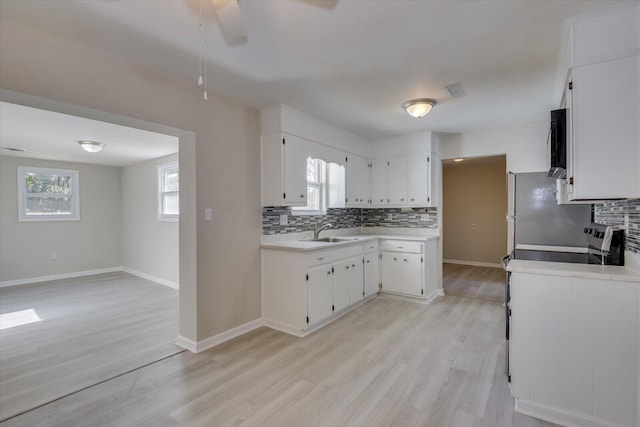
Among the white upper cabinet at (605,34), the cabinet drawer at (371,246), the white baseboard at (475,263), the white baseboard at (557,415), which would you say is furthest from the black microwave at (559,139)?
the white baseboard at (475,263)

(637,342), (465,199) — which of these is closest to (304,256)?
(637,342)

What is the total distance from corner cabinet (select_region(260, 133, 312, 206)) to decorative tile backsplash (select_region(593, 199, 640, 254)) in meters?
2.63

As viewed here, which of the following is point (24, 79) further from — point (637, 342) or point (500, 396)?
point (637, 342)

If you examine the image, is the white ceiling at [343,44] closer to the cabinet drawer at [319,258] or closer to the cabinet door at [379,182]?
the cabinet drawer at [319,258]

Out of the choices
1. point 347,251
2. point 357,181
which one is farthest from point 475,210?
point 347,251

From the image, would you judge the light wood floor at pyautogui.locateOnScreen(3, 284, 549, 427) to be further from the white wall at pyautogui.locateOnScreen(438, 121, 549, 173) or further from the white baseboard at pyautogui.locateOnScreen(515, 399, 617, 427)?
the white wall at pyautogui.locateOnScreen(438, 121, 549, 173)

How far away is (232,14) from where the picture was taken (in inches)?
56.0

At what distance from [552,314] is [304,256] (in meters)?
2.00

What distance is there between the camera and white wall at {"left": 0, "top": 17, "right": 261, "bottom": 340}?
1864 millimetres

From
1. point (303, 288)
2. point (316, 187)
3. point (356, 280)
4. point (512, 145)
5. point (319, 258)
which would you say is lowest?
point (356, 280)

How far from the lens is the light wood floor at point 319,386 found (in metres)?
1.84

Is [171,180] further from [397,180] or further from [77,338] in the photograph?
[397,180]

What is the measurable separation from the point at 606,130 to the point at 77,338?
4629mm

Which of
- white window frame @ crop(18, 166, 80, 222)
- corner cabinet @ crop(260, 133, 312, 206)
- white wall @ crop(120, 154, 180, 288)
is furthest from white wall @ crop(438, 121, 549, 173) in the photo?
white window frame @ crop(18, 166, 80, 222)
